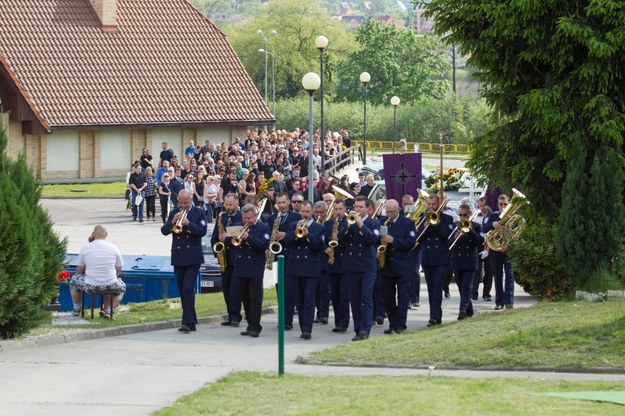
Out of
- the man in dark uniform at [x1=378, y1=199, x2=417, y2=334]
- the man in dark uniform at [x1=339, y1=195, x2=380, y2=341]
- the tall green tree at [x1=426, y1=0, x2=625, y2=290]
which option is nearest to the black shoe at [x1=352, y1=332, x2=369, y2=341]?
the man in dark uniform at [x1=339, y1=195, x2=380, y2=341]

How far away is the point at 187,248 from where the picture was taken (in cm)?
2036

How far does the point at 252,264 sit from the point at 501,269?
16.4 feet

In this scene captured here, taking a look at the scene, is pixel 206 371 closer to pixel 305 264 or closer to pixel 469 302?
pixel 305 264

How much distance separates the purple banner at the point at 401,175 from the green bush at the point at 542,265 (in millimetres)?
6637

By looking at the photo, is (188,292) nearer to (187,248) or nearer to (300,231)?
(187,248)

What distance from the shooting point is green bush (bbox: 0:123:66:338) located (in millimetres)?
17719

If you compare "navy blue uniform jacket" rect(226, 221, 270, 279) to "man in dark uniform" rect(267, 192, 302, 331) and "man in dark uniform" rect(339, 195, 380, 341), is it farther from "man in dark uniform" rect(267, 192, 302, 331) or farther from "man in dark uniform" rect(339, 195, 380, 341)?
"man in dark uniform" rect(339, 195, 380, 341)

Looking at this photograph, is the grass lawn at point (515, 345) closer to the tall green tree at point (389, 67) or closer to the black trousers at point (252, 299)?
the black trousers at point (252, 299)

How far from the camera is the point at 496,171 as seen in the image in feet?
75.0

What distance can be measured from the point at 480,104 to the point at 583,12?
Result: 68619 mm

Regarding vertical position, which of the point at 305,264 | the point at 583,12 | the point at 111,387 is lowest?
the point at 111,387

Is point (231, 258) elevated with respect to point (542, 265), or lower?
elevated

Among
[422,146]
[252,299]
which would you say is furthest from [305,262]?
[422,146]

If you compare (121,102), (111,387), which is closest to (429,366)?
(111,387)
